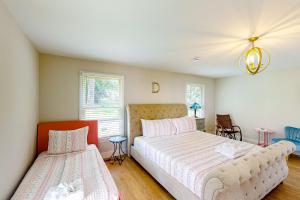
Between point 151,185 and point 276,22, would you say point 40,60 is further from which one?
point 276,22

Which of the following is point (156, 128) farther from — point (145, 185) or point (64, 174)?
point (64, 174)

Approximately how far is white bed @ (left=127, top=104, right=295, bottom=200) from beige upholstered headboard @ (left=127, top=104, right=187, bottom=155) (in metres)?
0.20

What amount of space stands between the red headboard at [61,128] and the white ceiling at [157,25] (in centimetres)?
136

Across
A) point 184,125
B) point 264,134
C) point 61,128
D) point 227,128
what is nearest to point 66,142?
point 61,128

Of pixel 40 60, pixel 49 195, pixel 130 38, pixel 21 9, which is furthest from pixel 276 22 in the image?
pixel 40 60

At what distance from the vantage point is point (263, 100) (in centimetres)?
425

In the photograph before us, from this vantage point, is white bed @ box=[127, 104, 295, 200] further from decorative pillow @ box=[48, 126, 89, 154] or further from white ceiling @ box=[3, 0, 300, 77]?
white ceiling @ box=[3, 0, 300, 77]

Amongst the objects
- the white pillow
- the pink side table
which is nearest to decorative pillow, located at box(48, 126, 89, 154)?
the white pillow

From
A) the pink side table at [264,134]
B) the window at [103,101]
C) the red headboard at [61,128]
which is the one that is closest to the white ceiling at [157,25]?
the window at [103,101]

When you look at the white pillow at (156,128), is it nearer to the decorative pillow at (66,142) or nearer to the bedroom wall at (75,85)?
the bedroom wall at (75,85)

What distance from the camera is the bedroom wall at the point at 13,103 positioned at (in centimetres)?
137

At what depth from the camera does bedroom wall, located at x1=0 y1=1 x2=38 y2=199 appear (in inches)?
53.9

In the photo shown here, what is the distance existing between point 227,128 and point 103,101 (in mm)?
4028

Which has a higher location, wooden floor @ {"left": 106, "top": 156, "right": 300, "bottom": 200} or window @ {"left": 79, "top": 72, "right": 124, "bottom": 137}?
window @ {"left": 79, "top": 72, "right": 124, "bottom": 137}
